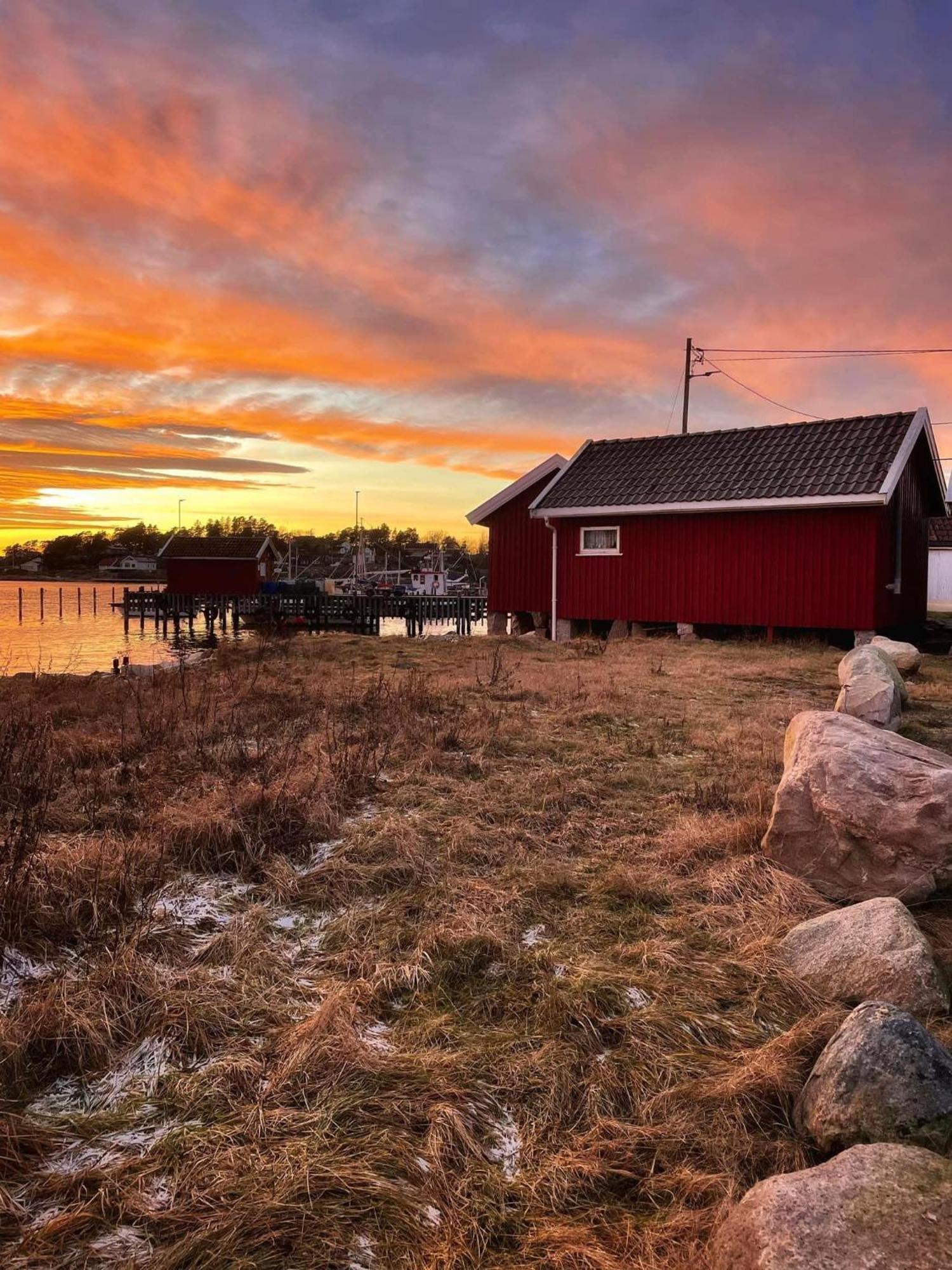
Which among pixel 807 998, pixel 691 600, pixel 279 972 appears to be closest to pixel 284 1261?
pixel 279 972

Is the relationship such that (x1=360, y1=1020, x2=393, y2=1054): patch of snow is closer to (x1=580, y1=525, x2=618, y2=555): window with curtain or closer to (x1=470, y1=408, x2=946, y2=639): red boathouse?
(x1=470, y1=408, x2=946, y2=639): red boathouse

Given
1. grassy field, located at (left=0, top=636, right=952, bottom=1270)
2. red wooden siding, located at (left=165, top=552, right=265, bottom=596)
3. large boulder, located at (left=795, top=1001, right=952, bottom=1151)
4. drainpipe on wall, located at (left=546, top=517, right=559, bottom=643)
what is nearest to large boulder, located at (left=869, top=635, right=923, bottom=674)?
grassy field, located at (left=0, top=636, right=952, bottom=1270)

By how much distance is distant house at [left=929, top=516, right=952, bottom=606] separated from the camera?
3400 cm

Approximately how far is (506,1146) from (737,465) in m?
16.3

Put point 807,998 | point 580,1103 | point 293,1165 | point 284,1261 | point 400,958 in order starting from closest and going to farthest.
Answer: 1. point 284,1261
2. point 293,1165
3. point 580,1103
4. point 807,998
5. point 400,958

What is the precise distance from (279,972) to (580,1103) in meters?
1.39

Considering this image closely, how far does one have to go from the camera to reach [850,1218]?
175cm

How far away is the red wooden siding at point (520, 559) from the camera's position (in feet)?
67.7

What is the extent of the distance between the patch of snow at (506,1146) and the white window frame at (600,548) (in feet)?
53.4

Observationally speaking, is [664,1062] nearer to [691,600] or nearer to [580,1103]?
[580,1103]

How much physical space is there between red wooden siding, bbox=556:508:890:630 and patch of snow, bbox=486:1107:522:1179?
14.4 meters

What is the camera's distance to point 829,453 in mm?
15766

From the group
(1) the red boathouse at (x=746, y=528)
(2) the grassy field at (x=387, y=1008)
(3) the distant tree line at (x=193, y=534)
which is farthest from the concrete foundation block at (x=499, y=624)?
(3) the distant tree line at (x=193, y=534)

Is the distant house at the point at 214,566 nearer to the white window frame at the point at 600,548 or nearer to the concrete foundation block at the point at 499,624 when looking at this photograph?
the concrete foundation block at the point at 499,624
